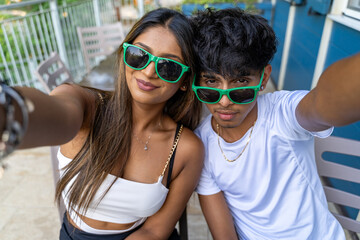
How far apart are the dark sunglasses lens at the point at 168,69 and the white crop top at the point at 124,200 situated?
48cm

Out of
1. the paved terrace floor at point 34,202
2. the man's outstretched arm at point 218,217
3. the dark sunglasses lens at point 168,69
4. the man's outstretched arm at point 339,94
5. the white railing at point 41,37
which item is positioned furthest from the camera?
the white railing at point 41,37

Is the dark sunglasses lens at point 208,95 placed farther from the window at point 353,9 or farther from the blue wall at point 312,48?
the window at point 353,9

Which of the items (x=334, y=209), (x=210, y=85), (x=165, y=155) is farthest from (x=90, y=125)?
(x=334, y=209)

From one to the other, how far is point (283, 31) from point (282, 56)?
46cm

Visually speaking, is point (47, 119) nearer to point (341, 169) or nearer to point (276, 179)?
point (276, 179)

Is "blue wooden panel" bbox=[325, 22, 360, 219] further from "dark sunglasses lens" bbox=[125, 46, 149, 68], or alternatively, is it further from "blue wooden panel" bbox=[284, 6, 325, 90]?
"dark sunglasses lens" bbox=[125, 46, 149, 68]

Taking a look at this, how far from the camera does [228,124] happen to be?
1.28 metres

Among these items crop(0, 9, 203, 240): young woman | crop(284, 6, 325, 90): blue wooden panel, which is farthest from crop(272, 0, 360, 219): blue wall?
crop(0, 9, 203, 240): young woman

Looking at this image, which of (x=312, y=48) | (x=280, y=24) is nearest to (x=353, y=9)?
(x=312, y=48)

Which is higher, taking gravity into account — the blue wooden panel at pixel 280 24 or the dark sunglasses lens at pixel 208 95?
the dark sunglasses lens at pixel 208 95

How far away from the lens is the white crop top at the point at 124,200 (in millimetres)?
1269

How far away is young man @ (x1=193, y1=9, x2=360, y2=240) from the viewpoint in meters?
1.20

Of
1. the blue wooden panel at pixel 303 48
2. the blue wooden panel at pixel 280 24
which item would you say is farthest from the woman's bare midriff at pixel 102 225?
the blue wooden panel at pixel 280 24

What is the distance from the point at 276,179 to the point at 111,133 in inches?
32.3
